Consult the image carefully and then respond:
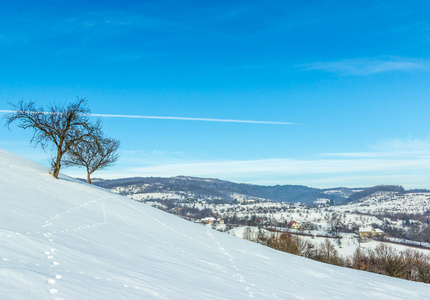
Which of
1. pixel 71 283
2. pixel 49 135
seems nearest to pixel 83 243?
pixel 71 283

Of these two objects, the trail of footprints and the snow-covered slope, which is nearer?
the trail of footprints

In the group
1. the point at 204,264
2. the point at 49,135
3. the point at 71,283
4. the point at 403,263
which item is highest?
the point at 49,135

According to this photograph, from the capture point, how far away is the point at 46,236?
24.6 ft

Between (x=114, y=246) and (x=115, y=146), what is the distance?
1299 inches

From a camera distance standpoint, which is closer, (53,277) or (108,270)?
(53,277)

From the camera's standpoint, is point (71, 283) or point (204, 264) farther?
point (204, 264)

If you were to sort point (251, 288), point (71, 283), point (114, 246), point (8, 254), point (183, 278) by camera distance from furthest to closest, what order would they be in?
point (114, 246)
point (251, 288)
point (183, 278)
point (8, 254)
point (71, 283)

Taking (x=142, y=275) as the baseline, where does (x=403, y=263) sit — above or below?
below

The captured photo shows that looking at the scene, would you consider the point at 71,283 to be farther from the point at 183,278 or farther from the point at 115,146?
the point at 115,146

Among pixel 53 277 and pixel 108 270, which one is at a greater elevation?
pixel 53 277

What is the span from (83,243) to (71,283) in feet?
12.4

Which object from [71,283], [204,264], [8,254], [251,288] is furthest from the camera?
[204,264]

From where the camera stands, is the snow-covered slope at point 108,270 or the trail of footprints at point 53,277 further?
the snow-covered slope at point 108,270

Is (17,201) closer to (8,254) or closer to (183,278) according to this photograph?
(8,254)
